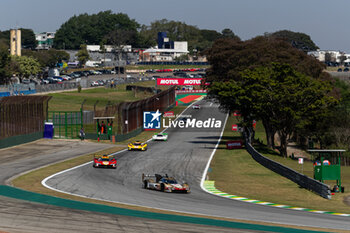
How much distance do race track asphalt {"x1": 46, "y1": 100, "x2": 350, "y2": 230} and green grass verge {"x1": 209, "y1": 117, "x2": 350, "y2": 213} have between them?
68.9 inches

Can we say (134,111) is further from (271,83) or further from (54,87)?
(54,87)

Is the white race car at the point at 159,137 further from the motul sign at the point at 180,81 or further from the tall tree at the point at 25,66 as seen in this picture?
the tall tree at the point at 25,66

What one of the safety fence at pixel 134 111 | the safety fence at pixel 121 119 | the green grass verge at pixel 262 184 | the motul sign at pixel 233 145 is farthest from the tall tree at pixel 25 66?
the green grass verge at pixel 262 184

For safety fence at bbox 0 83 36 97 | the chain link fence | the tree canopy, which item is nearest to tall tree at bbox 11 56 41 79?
safety fence at bbox 0 83 36 97

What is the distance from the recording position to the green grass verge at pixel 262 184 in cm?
2911

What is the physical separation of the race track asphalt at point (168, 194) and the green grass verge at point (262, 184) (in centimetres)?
175

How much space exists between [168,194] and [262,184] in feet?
28.9

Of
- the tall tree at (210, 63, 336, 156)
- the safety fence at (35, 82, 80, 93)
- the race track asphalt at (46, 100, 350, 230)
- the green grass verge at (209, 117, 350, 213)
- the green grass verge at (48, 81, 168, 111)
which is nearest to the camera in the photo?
the race track asphalt at (46, 100, 350, 230)

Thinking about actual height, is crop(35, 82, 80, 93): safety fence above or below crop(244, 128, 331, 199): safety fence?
above

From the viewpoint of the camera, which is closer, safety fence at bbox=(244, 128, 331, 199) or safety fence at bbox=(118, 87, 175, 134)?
safety fence at bbox=(244, 128, 331, 199)

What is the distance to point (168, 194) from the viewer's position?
29750 millimetres

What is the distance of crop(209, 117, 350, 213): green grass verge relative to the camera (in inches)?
1146

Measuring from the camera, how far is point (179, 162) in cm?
4766

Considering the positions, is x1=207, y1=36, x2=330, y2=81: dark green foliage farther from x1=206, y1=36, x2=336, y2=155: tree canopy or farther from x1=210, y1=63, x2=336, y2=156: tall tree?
x1=210, y1=63, x2=336, y2=156: tall tree
